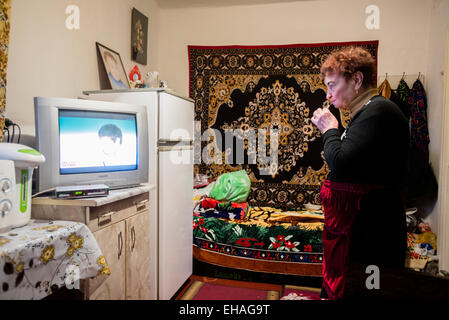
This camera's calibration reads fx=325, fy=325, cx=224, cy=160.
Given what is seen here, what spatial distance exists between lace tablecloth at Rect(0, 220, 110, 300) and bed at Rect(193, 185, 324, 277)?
1502 mm

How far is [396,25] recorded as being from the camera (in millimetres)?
3494

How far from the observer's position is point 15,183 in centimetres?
128

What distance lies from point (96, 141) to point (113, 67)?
1.28 meters

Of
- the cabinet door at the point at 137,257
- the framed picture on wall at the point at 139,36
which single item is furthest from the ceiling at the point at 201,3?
the cabinet door at the point at 137,257

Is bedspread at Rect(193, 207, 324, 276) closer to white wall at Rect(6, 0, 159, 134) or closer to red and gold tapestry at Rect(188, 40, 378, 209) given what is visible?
red and gold tapestry at Rect(188, 40, 378, 209)

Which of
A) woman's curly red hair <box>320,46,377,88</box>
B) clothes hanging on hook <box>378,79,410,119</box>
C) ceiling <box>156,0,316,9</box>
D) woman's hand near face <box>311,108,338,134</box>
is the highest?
ceiling <box>156,0,316,9</box>

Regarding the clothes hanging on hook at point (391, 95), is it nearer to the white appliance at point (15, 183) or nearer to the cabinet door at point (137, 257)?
the cabinet door at point (137, 257)

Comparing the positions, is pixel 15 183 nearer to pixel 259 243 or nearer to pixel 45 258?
pixel 45 258

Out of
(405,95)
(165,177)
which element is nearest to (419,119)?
(405,95)

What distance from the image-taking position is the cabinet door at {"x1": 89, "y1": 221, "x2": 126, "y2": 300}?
1.53 m

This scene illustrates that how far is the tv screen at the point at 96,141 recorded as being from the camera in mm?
1647

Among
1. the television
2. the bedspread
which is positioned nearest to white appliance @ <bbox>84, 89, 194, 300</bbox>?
the television
